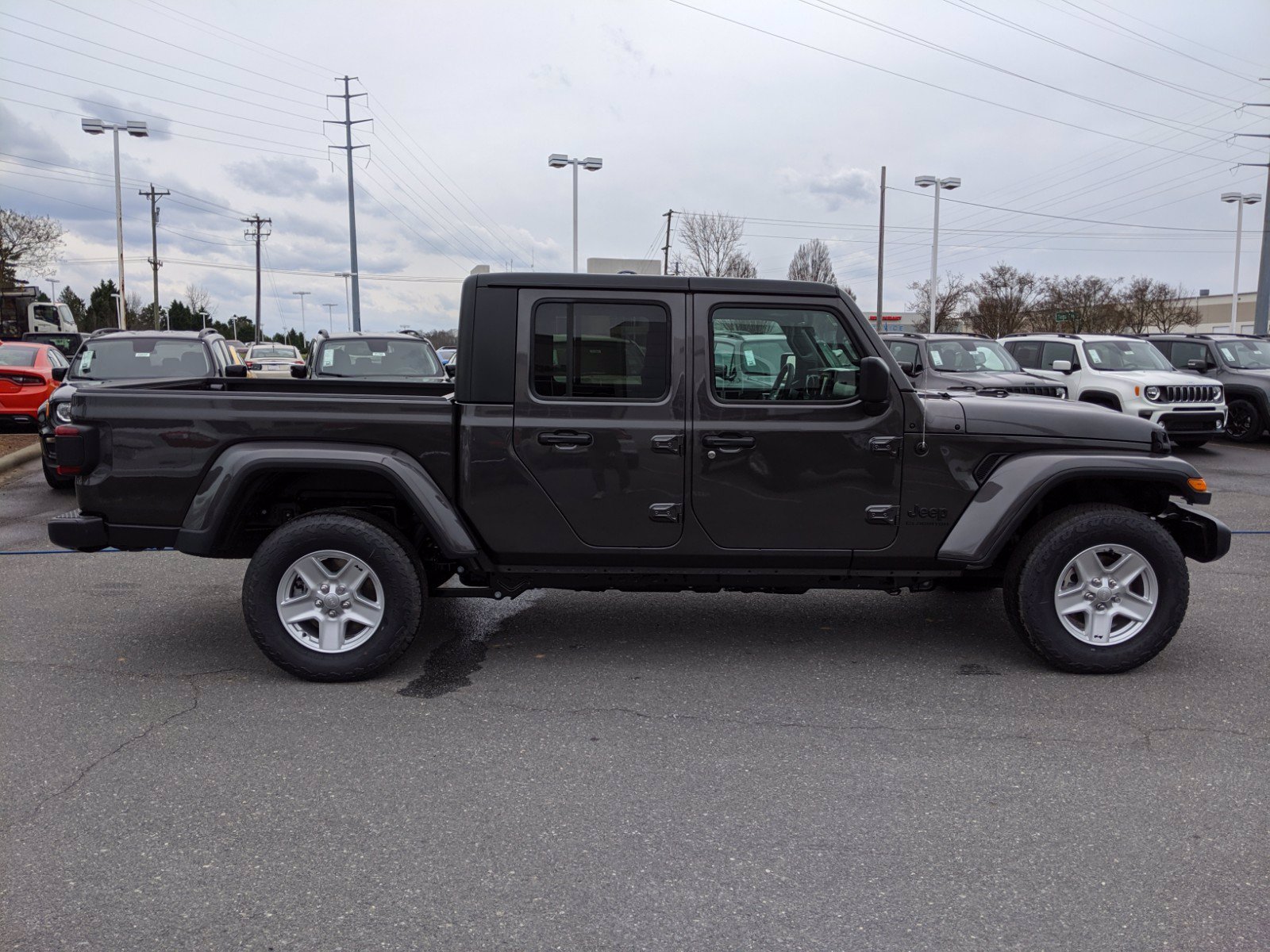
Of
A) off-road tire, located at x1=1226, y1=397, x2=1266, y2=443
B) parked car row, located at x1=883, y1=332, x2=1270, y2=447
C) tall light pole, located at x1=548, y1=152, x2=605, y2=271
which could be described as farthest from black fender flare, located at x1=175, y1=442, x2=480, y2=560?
tall light pole, located at x1=548, y1=152, x2=605, y2=271

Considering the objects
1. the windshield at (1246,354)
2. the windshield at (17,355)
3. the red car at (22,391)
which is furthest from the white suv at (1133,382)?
the windshield at (17,355)

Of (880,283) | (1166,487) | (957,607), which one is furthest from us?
(880,283)

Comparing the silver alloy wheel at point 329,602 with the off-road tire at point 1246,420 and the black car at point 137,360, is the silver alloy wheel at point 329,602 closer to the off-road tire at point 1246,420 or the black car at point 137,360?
the black car at point 137,360

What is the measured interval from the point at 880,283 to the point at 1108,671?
38710 mm

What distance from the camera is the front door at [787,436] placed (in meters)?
4.72

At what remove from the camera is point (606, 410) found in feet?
15.5

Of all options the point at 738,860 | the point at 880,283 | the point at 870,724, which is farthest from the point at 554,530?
the point at 880,283

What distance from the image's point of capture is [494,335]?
473 cm

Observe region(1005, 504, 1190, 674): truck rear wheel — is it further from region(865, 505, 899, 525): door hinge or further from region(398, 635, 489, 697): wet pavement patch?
region(398, 635, 489, 697): wet pavement patch

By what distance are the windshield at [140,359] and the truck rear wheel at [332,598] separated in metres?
6.77

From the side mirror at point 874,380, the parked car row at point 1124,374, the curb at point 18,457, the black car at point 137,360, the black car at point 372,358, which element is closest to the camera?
the side mirror at point 874,380

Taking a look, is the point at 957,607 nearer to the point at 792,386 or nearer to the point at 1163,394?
the point at 792,386

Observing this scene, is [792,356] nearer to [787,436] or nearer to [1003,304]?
[787,436]

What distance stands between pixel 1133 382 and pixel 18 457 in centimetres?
1506
